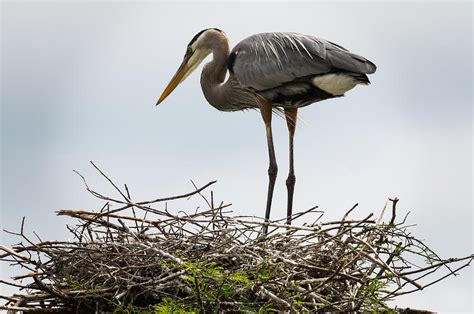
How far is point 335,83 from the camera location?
22.1 feet

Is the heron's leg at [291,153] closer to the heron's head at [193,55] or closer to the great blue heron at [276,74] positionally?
the great blue heron at [276,74]

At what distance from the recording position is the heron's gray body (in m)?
6.65

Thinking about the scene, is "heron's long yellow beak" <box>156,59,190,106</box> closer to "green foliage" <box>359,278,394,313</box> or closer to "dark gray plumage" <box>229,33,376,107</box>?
"dark gray plumage" <box>229,33,376,107</box>

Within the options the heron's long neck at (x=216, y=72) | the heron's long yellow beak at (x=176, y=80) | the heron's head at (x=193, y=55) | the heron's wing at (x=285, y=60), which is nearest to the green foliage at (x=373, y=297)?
the heron's wing at (x=285, y=60)

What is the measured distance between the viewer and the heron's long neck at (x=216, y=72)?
305 inches

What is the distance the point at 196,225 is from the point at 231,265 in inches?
11.7

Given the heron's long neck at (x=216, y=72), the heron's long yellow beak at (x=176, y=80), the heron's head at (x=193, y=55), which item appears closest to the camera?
the heron's long neck at (x=216, y=72)

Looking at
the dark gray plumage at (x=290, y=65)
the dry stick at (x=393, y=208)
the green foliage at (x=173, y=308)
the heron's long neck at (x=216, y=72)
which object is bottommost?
the green foliage at (x=173, y=308)

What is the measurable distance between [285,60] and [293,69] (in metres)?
0.13

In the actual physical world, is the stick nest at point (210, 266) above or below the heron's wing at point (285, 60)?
below

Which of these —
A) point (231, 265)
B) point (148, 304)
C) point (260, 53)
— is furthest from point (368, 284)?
point (260, 53)

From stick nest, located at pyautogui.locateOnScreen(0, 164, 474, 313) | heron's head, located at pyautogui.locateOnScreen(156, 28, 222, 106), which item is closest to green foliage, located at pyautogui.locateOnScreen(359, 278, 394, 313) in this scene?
stick nest, located at pyautogui.locateOnScreen(0, 164, 474, 313)

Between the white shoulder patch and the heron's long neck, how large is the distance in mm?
1194

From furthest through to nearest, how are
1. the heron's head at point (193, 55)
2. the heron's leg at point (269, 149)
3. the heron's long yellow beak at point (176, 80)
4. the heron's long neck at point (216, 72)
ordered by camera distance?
1. the heron's long yellow beak at point (176, 80)
2. the heron's head at point (193, 55)
3. the heron's long neck at point (216, 72)
4. the heron's leg at point (269, 149)
